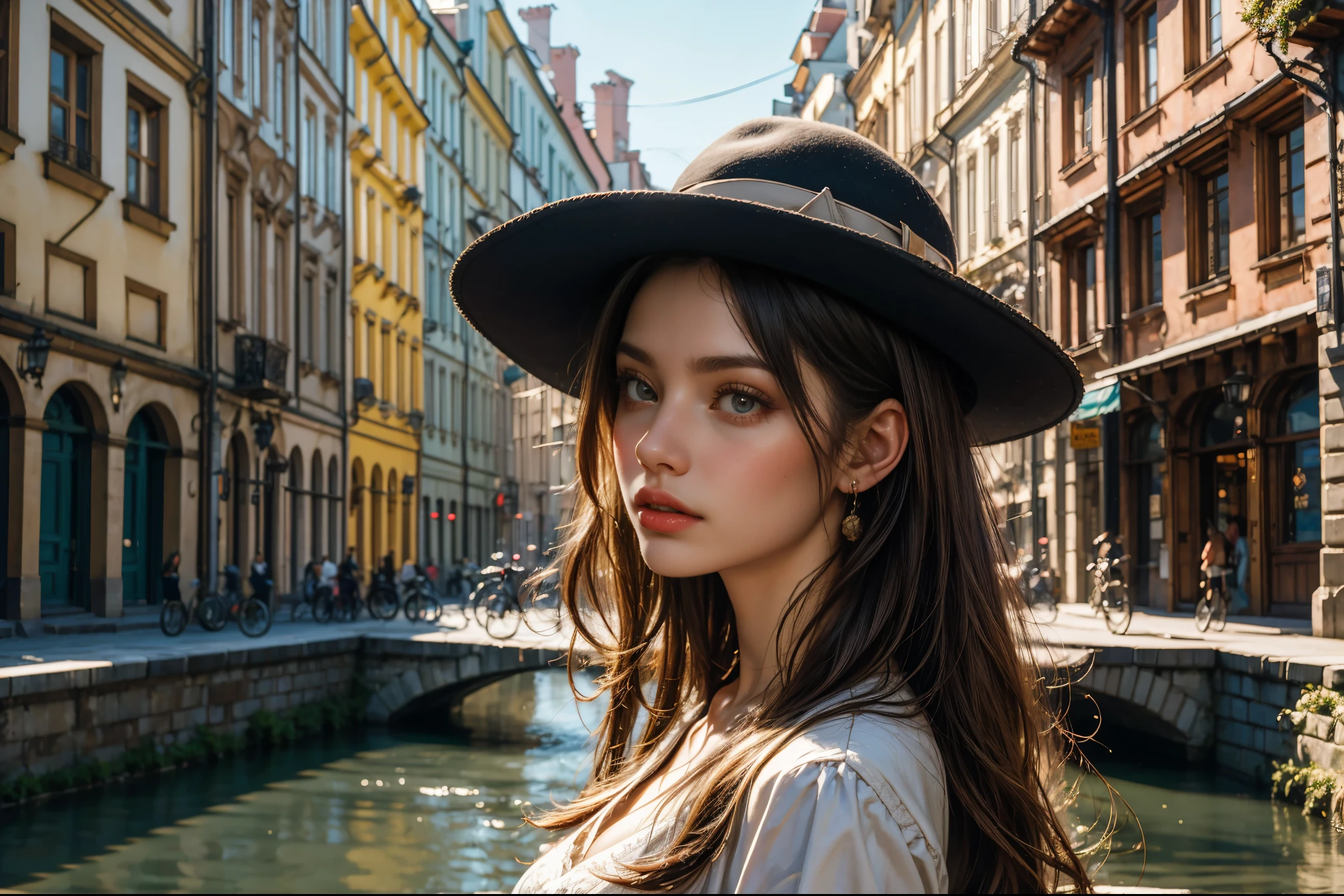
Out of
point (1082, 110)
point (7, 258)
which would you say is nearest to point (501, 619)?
point (7, 258)

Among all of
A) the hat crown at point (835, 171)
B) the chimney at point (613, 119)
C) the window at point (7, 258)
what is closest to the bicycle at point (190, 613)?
the window at point (7, 258)

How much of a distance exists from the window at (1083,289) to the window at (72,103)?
47.4 feet

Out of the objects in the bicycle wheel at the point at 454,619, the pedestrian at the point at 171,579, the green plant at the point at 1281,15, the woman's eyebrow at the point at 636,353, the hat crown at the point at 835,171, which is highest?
the green plant at the point at 1281,15

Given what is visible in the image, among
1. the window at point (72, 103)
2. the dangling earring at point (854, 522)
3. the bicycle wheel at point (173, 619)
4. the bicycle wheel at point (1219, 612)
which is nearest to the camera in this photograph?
the dangling earring at point (854, 522)

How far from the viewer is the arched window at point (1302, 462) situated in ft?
53.2

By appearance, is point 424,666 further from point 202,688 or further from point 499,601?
point 202,688

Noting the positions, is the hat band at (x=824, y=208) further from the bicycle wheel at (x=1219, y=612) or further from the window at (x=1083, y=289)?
the window at (x=1083, y=289)

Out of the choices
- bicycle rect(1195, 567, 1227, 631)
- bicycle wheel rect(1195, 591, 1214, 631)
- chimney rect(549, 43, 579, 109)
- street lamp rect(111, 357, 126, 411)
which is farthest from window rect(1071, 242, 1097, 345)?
chimney rect(549, 43, 579, 109)

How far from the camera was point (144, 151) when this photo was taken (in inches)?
801

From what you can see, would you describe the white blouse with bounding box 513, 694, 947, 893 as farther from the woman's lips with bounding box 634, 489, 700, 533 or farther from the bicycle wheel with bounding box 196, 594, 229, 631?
the bicycle wheel with bounding box 196, 594, 229, 631

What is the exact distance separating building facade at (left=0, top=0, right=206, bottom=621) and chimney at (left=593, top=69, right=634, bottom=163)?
67032mm

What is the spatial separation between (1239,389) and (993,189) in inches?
468

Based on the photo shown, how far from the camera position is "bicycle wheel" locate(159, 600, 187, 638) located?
17109 millimetres

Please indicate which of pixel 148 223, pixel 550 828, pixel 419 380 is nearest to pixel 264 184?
pixel 148 223
